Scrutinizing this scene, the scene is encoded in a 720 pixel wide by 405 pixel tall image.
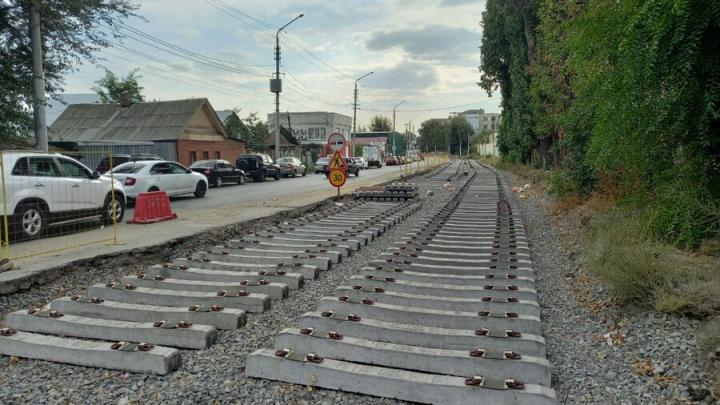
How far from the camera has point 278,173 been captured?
113ft

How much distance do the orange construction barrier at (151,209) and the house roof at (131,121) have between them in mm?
25892

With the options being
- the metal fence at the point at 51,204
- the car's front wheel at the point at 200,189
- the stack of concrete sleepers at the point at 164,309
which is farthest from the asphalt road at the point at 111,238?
the car's front wheel at the point at 200,189

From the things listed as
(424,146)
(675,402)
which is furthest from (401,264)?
(424,146)

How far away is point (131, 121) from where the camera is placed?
40.4 meters

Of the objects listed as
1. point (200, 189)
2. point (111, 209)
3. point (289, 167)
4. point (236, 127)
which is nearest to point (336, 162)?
point (111, 209)

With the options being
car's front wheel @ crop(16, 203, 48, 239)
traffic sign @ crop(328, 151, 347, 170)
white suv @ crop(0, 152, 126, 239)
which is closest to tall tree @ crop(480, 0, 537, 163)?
traffic sign @ crop(328, 151, 347, 170)

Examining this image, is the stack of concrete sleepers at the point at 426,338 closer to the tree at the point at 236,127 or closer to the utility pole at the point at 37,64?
the utility pole at the point at 37,64

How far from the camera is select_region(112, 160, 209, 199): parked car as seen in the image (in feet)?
56.2

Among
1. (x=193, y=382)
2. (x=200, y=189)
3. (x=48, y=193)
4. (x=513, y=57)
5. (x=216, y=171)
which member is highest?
(x=513, y=57)

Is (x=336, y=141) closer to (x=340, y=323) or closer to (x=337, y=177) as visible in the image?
(x=337, y=177)

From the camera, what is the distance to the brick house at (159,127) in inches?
1475

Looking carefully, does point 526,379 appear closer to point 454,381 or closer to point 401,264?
point 454,381

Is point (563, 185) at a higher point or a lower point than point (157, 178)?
lower

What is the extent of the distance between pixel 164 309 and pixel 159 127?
118 ft
